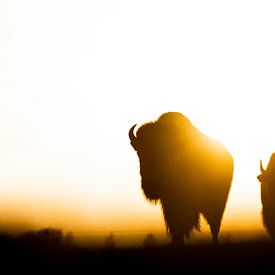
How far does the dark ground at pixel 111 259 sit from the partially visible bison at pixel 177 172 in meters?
3.71

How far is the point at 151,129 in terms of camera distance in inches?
677

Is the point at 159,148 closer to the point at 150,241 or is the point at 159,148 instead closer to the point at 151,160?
the point at 151,160

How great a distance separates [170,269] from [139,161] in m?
7.54

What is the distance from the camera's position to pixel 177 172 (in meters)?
17.1

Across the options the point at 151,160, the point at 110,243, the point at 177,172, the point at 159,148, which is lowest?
the point at 110,243

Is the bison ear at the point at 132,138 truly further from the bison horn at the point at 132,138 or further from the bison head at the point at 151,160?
the bison head at the point at 151,160

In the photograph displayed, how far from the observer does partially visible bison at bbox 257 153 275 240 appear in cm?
1948

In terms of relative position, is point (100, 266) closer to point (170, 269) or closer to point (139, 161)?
point (170, 269)

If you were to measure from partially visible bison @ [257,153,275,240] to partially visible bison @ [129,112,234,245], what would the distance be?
2.54m

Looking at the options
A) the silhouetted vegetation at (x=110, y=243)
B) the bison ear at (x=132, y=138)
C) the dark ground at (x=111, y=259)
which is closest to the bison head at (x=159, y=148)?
the bison ear at (x=132, y=138)

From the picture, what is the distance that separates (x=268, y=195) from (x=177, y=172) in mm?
3871

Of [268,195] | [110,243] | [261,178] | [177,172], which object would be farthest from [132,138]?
[268,195]

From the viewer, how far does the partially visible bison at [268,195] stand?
19.5 m

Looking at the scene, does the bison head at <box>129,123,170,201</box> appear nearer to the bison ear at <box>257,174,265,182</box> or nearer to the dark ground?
the bison ear at <box>257,174,265,182</box>
